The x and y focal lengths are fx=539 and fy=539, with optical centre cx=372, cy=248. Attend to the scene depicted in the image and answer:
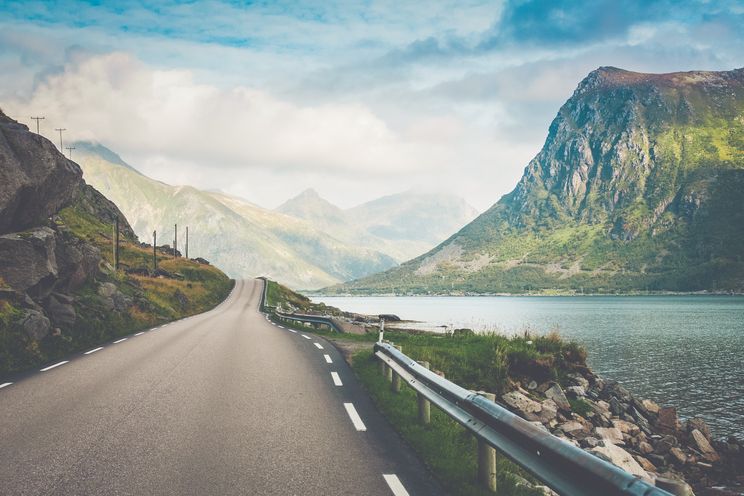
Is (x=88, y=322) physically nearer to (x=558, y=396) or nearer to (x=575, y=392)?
(x=558, y=396)

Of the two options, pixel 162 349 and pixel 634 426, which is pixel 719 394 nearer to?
pixel 634 426

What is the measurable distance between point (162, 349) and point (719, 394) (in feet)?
86.9

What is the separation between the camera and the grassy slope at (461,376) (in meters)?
6.33

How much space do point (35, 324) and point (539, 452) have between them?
1626 cm

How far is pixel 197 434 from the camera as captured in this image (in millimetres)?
7578

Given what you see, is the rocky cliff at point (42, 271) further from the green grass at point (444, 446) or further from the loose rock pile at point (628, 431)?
the loose rock pile at point (628, 431)

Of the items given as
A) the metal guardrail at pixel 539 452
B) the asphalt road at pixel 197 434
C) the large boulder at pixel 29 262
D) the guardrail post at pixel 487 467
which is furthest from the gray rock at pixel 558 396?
the large boulder at pixel 29 262

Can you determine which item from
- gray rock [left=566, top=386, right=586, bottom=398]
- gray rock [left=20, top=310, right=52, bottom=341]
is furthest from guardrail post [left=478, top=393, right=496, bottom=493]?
gray rock [left=20, top=310, right=52, bottom=341]

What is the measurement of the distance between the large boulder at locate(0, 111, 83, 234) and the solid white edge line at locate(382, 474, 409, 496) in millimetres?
17832

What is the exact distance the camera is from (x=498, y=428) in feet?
18.4

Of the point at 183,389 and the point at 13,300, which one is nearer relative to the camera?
the point at 183,389

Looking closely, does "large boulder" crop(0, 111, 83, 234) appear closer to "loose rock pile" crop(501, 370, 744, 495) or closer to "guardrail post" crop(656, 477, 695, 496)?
"loose rock pile" crop(501, 370, 744, 495)

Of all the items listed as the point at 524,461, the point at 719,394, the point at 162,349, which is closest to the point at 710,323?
the point at 719,394

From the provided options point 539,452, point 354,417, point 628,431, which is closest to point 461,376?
point 628,431
